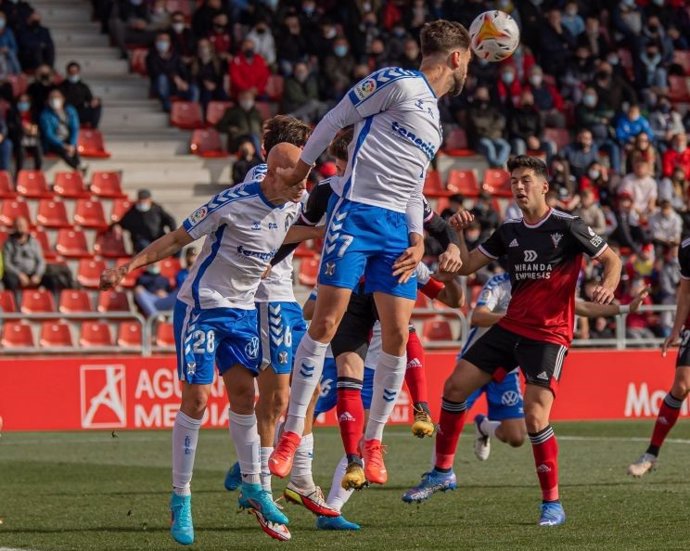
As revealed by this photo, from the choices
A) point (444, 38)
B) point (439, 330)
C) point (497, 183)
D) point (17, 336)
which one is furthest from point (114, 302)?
point (444, 38)

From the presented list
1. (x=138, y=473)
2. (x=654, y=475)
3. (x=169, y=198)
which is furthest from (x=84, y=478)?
(x=169, y=198)

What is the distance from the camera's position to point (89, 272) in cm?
2241

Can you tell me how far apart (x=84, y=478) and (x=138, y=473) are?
2.15 ft

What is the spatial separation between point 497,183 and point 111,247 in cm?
717

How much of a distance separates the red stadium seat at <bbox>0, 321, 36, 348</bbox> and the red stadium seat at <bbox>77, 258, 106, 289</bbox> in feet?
7.27

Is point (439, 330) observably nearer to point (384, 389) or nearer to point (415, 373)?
point (415, 373)

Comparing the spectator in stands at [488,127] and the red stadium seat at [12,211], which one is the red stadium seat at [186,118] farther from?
the spectator in stands at [488,127]

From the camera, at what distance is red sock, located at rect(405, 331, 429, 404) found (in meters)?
10.4

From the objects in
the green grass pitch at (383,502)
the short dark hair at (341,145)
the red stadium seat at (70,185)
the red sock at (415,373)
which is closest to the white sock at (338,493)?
the green grass pitch at (383,502)

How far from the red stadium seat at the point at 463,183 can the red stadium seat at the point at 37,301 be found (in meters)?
7.81

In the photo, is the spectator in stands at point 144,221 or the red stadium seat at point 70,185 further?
the red stadium seat at point 70,185

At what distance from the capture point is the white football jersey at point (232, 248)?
354 inches

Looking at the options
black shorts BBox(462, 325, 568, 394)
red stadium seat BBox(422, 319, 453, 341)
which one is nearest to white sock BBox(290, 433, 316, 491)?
black shorts BBox(462, 325, 568, 394)

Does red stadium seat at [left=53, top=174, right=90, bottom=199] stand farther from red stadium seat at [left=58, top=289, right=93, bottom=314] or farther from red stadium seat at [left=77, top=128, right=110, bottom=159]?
red stadium seat at [left=58, top=289, right=93, bottom=314]
